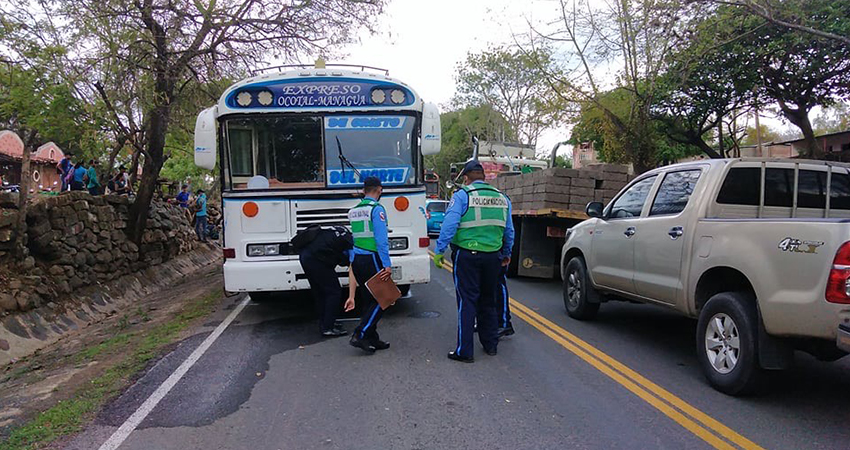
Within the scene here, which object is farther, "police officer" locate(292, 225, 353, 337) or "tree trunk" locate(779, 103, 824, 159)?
"tree trunk" locate(779, 103, 824, 159)

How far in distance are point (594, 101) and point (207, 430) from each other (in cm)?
1615

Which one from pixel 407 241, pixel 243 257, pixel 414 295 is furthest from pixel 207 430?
pixel 414 295

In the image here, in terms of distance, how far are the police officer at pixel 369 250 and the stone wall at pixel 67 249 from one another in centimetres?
547

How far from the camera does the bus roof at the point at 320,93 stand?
723 cm

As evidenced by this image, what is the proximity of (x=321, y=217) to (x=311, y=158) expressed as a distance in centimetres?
74

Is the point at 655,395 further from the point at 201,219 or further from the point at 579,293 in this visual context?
the point at 201,219

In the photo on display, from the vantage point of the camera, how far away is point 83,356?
701 cm

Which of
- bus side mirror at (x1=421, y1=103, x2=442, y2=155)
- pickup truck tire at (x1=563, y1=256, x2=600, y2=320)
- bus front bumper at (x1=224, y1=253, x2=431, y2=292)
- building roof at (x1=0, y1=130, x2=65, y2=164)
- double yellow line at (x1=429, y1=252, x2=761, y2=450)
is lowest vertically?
double yellow line at (x1=429, y1=252, x2=761, y2=450)

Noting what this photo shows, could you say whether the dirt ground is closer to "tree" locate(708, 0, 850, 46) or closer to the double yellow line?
the double yellow line

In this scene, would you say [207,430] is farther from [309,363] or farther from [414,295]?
[414,295]

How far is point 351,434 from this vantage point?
162 inches

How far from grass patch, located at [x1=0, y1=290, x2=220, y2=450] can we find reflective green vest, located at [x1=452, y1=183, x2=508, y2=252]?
332 cm

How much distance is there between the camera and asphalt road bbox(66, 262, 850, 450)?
4.03 meters

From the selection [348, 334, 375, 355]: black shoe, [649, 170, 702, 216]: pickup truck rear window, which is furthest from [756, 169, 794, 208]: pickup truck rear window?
[348, 334, 375, 355]: black shoe
